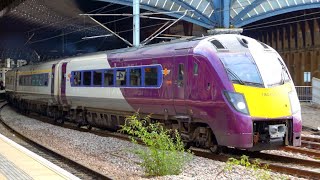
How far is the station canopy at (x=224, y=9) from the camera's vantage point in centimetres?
3607

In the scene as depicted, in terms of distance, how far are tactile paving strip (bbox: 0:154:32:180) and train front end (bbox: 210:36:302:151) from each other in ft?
15.3

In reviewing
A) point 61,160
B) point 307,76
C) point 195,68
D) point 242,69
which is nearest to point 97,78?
point 61,160

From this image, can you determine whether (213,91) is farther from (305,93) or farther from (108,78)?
(305,93)

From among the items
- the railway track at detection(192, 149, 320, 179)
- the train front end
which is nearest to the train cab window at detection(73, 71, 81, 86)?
the railway track at detection(192, 149, 320, 179)

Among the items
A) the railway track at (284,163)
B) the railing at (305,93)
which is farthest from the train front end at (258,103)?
the railing at (305,93)

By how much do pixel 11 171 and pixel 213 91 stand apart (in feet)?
16.2

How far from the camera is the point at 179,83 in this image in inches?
491

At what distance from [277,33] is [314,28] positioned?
15.9 ft

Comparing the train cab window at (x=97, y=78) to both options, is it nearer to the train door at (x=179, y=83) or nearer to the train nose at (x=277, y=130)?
the train door at (x=179, y=83)

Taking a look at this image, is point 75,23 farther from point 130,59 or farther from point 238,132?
point 238,132

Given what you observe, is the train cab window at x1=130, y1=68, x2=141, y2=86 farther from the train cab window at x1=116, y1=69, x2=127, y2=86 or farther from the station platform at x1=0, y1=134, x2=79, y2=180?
the station platform at x1=0, y1=134, x2=79, y2=180

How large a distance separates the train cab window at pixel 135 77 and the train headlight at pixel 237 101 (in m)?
4.29

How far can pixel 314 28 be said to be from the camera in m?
37.4

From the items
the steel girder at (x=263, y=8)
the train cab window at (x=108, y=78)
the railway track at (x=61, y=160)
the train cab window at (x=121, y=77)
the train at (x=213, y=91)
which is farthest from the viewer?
the steel girder at (x=263, y=8)
